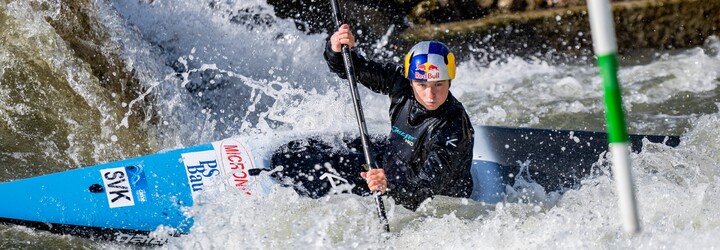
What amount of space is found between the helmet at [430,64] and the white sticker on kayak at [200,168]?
1438 millimetres

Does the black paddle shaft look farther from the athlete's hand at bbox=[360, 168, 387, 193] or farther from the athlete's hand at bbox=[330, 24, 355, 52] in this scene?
the athlete's hand at bbox=[360, 168, 387, 193]

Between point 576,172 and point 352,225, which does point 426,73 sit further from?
point 576,172

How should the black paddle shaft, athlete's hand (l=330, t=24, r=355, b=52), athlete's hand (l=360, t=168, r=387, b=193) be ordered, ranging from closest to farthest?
athlete's hand (l=360, t=168, r=387, b=193) < the black paddle shaft < athlete's hand (l=330, t=24, r=355, b=52)

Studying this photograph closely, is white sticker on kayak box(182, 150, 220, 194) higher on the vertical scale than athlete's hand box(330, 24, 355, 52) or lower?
lower

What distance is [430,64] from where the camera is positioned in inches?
185

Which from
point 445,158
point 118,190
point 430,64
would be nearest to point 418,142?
point 445,158

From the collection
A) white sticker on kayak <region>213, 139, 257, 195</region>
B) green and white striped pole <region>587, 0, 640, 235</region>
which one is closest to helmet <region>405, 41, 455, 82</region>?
white sticker on kayak <region>213, 139, 257, 195</region>

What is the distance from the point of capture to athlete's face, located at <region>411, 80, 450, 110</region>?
15.6 ft

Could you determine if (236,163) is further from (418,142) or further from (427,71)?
(427,71)

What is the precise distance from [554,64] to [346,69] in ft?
16.1

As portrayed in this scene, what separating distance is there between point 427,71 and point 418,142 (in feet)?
1.55

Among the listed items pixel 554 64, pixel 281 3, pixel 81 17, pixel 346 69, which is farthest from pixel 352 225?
pixel 554 64

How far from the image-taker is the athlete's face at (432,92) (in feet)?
15.6

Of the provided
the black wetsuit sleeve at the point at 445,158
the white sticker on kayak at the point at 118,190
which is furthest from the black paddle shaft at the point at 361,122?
the white sticker on kayak at the point at 118,190
